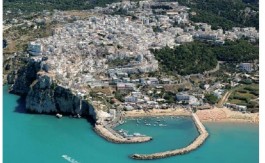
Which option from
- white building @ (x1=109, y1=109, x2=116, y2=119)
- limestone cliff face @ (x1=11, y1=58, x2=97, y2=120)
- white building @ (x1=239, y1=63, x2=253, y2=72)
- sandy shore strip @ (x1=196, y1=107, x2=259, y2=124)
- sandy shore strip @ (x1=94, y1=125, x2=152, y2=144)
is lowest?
sandy shore strip @ (x1=94, y1=125, x2=152, y2=144)

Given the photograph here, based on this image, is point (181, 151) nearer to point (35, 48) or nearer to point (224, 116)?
point (224, 116)

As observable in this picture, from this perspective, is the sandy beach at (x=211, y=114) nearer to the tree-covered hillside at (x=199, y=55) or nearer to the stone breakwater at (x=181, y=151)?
the stone breakwater at (x=181, y=151)

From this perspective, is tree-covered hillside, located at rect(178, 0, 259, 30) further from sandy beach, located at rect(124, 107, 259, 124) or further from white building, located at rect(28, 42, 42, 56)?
sandy beach, located at rect(124, 107, 259, 124)

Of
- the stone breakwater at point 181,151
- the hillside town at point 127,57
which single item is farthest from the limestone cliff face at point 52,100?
the stone breakwater at point 181,151

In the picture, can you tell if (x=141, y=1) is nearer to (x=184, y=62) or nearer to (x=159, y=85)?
(x=184, y=62)

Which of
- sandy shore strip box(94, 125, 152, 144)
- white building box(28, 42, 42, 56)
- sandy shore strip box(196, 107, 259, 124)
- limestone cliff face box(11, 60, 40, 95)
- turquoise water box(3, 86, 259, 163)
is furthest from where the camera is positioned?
white building box(28, 42, 42, 56)

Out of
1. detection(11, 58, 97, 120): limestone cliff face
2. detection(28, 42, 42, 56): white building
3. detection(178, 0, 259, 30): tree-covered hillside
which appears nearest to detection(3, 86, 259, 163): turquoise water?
detection(11, 58, 97, 120): limestone cliff face
